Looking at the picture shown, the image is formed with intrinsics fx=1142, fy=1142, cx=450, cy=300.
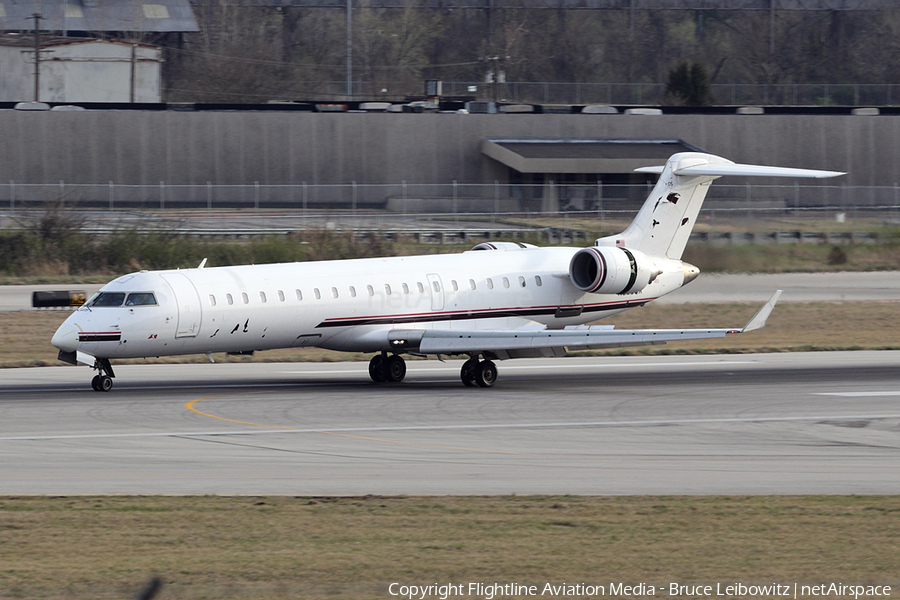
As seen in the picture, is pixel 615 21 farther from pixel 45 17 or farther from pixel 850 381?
pixel 850 381

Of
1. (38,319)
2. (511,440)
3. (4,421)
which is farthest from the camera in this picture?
(38,319)

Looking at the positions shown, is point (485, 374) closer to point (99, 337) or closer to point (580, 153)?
point (99, 337)

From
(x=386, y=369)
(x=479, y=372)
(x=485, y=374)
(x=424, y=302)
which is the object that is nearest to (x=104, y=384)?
(x=386, y=369)

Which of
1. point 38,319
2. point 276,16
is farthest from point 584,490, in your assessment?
point 276,16

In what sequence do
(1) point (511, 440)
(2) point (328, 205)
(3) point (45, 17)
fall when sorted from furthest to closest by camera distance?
(3) point (45, 17) → (2) point (328, 205) → (1) point (511, 440)

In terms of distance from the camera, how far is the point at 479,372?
2698cm

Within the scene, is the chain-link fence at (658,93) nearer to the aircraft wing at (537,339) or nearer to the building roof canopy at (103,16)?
the building roof canopy at (103,16)

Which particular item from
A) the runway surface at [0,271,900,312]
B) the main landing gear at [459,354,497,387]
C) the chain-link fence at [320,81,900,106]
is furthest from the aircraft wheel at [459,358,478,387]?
the chain-link fence at [320,81,900,106]

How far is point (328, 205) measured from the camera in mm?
71188

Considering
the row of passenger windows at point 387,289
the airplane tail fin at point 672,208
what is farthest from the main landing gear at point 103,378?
the airplane tail fin at point 672,208

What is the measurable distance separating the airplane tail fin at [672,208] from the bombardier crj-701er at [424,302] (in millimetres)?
34

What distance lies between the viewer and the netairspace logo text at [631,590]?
407 inches

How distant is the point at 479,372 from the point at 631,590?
16.6m

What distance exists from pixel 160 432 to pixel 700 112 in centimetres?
6788
